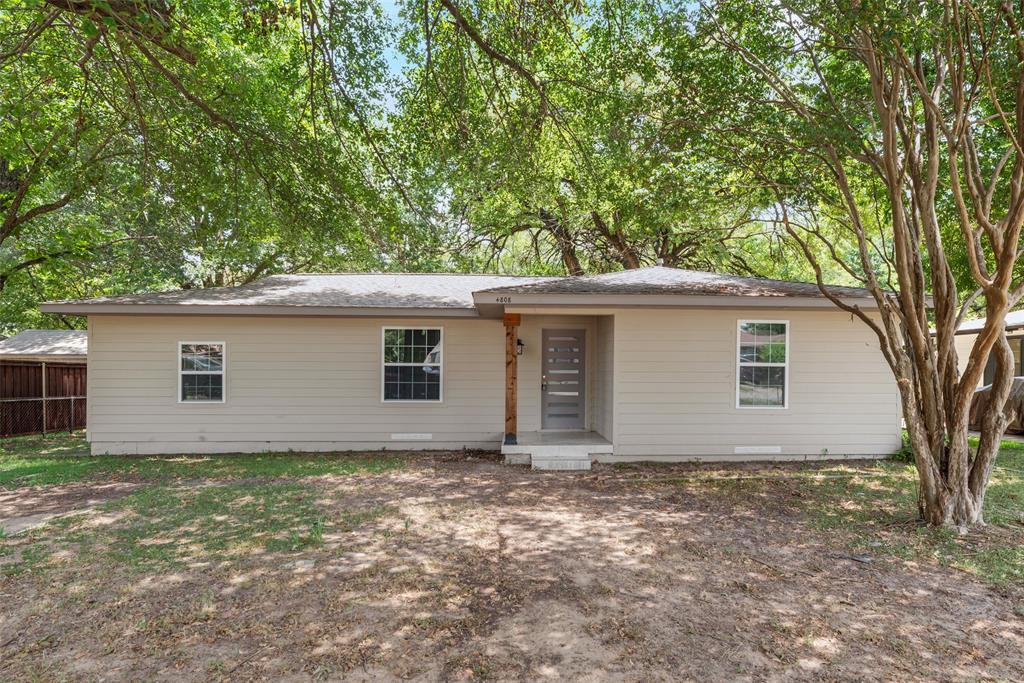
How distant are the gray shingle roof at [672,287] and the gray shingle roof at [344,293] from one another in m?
1.67

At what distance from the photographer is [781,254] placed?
15.9 metres

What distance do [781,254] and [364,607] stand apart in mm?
15474

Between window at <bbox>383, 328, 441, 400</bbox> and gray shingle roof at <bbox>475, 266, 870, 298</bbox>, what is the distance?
2.18 meters

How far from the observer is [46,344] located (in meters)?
15.6

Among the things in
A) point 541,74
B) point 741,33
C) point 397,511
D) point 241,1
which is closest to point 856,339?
point 741,33

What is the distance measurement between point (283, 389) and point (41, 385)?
25.2ft

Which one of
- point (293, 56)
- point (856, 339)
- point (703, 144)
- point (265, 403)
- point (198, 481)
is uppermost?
point (293, 56)

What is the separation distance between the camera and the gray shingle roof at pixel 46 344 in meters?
14.9

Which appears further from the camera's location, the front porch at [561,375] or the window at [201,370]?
the front porch at [561,375]

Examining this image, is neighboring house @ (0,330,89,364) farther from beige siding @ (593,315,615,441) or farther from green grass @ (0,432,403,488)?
beige siding @ (593,315,615,441)

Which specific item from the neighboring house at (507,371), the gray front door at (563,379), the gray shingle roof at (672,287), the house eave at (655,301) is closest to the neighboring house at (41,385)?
the neighboring house at (507,371)

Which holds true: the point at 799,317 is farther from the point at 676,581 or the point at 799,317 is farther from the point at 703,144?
the point at 676,581

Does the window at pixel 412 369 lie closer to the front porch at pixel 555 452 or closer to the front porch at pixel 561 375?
the front porch at pixel 561 375

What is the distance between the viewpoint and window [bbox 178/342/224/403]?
9344 millimetres
